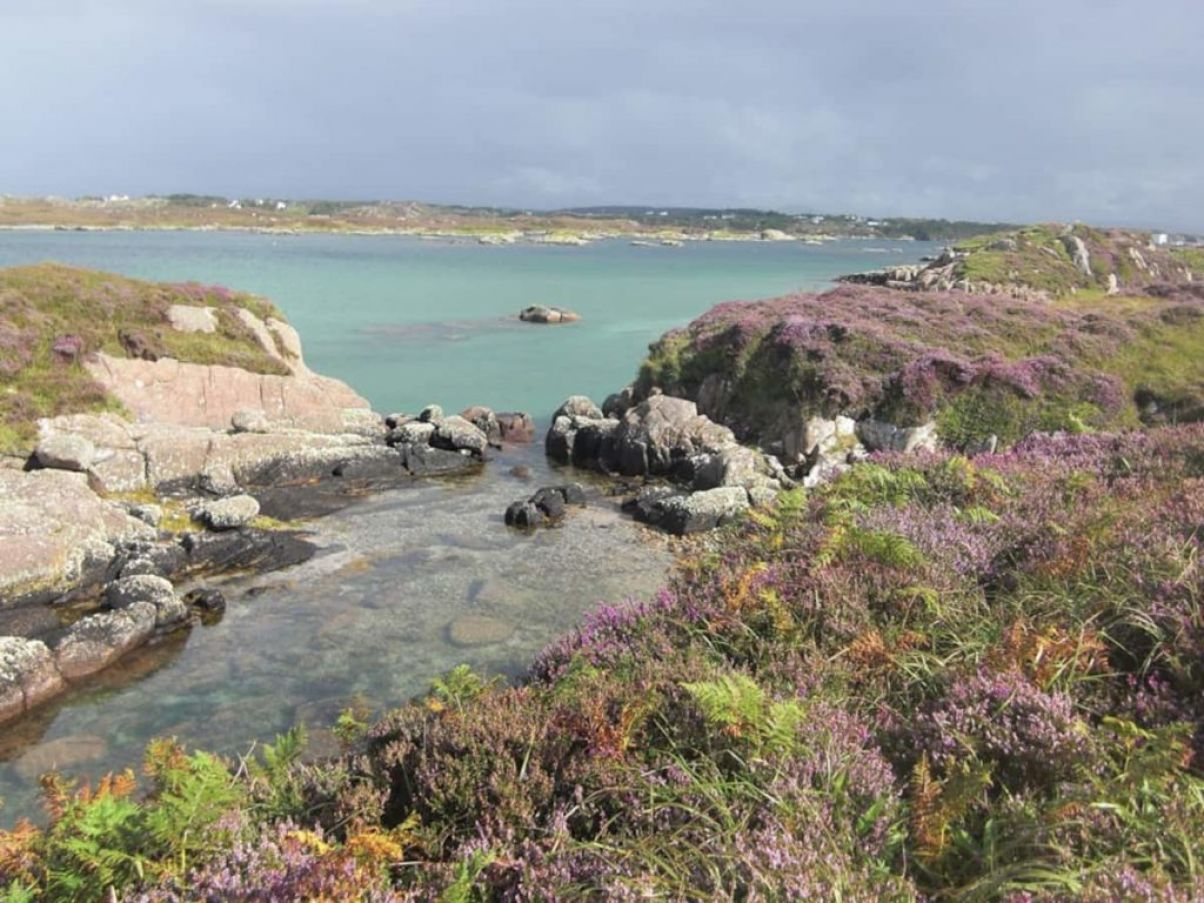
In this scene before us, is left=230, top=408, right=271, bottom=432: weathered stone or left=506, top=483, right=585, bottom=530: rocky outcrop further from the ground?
left=230, top=408, right=271, bottom=432: weathered stone

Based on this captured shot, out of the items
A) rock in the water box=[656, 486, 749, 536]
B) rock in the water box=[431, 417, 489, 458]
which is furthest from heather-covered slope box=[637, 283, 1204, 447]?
rock in the water box=[431, 417, 489, 458]

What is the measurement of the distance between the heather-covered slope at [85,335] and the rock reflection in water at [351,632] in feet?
31.9

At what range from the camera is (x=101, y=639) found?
1238cm

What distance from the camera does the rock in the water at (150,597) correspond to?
13.5 m

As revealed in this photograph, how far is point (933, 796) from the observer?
3893mm

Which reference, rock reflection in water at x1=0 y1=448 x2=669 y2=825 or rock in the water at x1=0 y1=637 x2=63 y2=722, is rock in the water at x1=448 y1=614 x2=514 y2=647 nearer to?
rock reflection in water at x1=0 y1=448 x2=669 y2=825

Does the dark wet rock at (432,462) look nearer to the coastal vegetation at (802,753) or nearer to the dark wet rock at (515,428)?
the dark wet rock at (515,428)

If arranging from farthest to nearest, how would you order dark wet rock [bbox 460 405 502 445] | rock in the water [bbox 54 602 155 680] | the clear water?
dark wet rock [bbox 460 405 502 445] → rock in the water [bbox 54 602 155 680] → the clear water

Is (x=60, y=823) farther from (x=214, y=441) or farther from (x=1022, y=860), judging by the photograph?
(x=214, y=441)

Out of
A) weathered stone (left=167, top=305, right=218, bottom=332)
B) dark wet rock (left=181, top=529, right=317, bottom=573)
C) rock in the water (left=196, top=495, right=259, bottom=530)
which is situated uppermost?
weathered stone (left=167, top=305, right=218, bottom=332)

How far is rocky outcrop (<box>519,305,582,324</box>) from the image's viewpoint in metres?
56.5

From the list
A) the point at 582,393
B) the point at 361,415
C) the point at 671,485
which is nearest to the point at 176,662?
the point at 671,485

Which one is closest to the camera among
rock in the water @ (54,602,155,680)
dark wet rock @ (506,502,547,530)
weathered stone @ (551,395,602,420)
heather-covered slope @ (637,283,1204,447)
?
rock in the water @ (54,602,155,680)

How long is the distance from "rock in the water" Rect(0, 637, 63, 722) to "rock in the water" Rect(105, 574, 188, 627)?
1.79m
